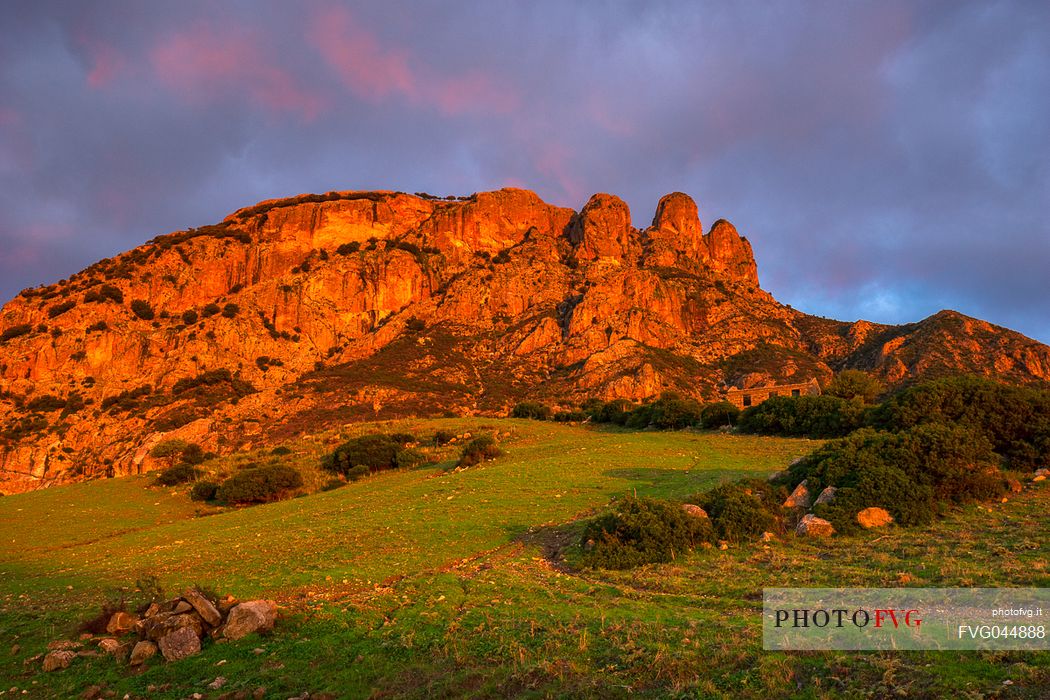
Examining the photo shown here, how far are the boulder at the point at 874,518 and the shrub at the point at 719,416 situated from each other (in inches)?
1111

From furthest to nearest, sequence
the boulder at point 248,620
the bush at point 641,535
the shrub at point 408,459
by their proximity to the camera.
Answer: the shrub at point 408,459, the bush at point 641,535, the boulder at point 248,620

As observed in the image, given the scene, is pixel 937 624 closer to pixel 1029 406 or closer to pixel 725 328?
pixel 1029 406

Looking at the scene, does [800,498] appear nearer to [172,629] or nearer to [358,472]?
[172,629]

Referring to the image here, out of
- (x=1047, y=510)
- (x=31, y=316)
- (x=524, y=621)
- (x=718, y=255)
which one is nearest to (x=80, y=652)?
(x=524, y=621)

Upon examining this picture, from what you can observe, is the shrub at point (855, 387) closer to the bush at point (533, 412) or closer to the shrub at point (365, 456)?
the bush at point (533, 412)

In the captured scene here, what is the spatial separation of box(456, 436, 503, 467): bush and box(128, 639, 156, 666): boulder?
23904 mm

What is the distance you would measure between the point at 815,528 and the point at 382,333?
105520 mm

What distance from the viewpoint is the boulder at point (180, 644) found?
8953mm

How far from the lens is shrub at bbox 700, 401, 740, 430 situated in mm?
41350

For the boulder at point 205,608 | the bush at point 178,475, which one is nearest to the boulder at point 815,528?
the boulder at point 205,608

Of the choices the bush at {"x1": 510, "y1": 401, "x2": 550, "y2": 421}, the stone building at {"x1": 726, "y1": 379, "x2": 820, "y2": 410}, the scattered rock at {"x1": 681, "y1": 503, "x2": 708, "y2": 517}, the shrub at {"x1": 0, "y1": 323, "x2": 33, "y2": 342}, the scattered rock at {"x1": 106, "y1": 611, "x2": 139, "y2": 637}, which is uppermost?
the shrub at {"x1": 0, "y1": 323, "x2": 33, "y2": 342}

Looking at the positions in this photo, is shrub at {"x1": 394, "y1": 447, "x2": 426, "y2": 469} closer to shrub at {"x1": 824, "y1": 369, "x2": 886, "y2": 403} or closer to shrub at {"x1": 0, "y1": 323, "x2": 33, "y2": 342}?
shrub at {"x1": 824, "y1": 369, "x2": 886, "y2": 403}

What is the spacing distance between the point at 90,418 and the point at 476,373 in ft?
197

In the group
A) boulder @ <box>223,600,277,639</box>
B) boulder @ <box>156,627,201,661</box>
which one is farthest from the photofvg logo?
boulder @ <box>156,627,201,661</box>
